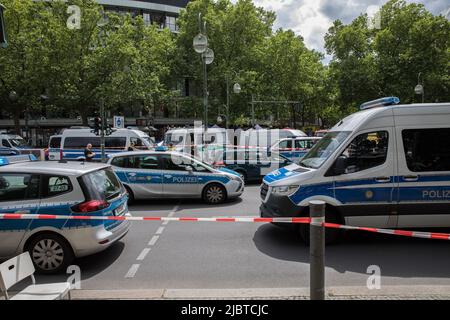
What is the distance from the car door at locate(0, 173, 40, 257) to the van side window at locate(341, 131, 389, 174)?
4769 millimetres

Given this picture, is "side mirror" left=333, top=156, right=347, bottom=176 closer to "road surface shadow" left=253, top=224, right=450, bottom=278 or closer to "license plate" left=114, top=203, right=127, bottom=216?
"road surface shadow" left=253, top=224, right=450, bottom=278

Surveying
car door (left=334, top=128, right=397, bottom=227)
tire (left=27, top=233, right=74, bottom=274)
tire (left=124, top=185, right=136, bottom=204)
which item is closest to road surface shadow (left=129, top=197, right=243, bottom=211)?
tire (left=124, top=185, right=136, bottom=204)

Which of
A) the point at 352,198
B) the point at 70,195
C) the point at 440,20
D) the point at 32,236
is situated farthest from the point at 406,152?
the point at 440,20

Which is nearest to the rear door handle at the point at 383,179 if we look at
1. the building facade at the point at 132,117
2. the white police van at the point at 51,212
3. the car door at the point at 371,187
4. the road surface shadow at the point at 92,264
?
the car door at the point at 371,187

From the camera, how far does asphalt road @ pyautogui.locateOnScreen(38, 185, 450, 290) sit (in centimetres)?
489

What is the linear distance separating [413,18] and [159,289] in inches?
1518

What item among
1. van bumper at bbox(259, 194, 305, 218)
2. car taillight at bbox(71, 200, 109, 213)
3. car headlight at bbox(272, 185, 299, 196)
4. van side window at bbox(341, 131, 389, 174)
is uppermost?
van side window at bbox(341, 131, 389, 174)

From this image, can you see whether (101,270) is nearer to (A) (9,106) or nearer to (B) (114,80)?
(B) (114,80)

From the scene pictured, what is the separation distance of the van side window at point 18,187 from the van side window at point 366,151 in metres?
4.76

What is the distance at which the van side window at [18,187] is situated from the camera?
5.33m

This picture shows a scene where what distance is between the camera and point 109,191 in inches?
228

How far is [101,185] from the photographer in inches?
223

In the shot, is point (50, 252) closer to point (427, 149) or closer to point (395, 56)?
point (427, 149)

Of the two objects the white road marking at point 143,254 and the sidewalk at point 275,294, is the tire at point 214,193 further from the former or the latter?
the sidewalk at point 275,294
